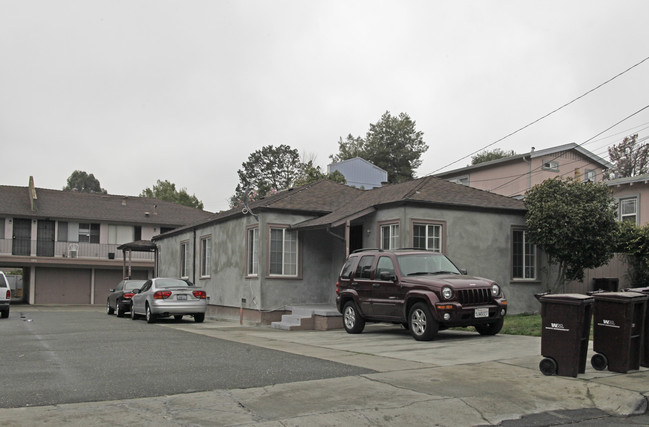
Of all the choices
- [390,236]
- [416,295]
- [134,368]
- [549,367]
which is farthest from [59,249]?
[549,367]

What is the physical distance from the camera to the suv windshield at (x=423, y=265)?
1315 centimetres

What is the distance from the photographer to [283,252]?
19.2m

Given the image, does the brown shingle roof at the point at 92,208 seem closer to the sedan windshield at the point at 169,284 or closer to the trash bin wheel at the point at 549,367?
the sedan windshield at the point at 169,284

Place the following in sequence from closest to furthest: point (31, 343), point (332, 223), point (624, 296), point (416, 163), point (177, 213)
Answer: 1. point (624, 296)
2. point (31, 343)
3. point (332, 223)
4. point (177, 213)
5. point (416, 163)

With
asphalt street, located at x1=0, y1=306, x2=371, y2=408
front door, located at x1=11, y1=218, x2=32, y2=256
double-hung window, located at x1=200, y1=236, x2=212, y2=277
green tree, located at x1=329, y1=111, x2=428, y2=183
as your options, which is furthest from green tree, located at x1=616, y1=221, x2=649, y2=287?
green tree, located at x1=329, y1=111, x2=428, y2=183

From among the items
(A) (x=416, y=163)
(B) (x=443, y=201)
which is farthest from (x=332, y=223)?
(A) (x=416, y=163)

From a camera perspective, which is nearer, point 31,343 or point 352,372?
point 352,372

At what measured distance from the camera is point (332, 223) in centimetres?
1706

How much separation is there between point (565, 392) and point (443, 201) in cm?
1018

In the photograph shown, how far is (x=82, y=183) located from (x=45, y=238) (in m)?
65.2

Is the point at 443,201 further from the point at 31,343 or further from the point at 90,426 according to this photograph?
the point at 90,426

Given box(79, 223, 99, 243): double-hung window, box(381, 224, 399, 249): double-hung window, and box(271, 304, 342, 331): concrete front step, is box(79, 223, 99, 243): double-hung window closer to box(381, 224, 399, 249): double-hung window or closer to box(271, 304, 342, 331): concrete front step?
box(271, 304, 342, 331): concrete front step

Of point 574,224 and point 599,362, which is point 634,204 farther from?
point 599,362

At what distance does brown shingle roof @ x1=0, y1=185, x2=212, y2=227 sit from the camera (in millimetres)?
40188
